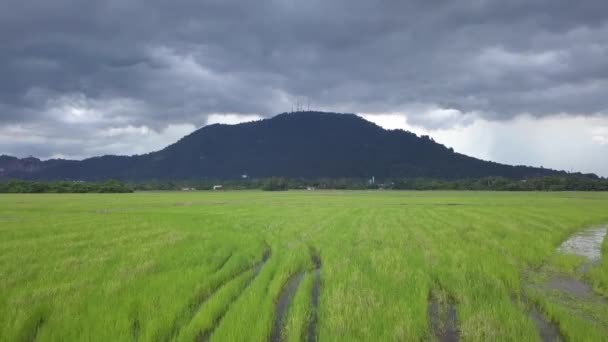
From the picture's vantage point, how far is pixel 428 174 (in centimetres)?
19075

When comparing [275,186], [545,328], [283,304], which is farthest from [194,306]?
[275,186]

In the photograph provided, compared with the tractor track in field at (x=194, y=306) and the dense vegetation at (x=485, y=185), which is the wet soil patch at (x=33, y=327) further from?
the dense vegetation at (x=485, y=185)

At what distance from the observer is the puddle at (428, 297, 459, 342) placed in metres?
5.93

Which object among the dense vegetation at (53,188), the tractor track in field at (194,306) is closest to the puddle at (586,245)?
the tractor track in field at (194,306)

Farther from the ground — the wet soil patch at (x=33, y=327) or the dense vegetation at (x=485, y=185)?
the dense vegetation at (x=485, y=185)

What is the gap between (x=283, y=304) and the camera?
7.57 meters

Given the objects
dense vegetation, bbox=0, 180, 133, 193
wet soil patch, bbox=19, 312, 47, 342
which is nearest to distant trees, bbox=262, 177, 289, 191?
dense vegetation, bbox=0, 180, 133, 193

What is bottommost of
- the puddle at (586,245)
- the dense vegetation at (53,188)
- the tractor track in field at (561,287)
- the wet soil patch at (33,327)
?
the puddle at (586,245)

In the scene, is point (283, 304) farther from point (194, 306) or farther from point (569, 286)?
point (569, 286)

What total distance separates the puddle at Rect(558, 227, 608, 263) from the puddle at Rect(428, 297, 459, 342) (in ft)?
25.4

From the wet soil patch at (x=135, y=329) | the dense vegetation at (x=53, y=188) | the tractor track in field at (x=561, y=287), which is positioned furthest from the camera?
the dense vegetation at (x=53, y=188)

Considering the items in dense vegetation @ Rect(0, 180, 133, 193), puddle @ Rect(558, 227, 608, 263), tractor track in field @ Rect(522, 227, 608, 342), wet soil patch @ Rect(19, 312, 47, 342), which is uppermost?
dense vegetation @ Rect(0, 180, 133, 193)

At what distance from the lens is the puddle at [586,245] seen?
13192mm

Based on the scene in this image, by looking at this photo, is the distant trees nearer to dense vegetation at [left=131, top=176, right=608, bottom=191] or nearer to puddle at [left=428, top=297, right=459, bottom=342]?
dense vegetation at [left=131, top=176, right=608, bottom=191]
